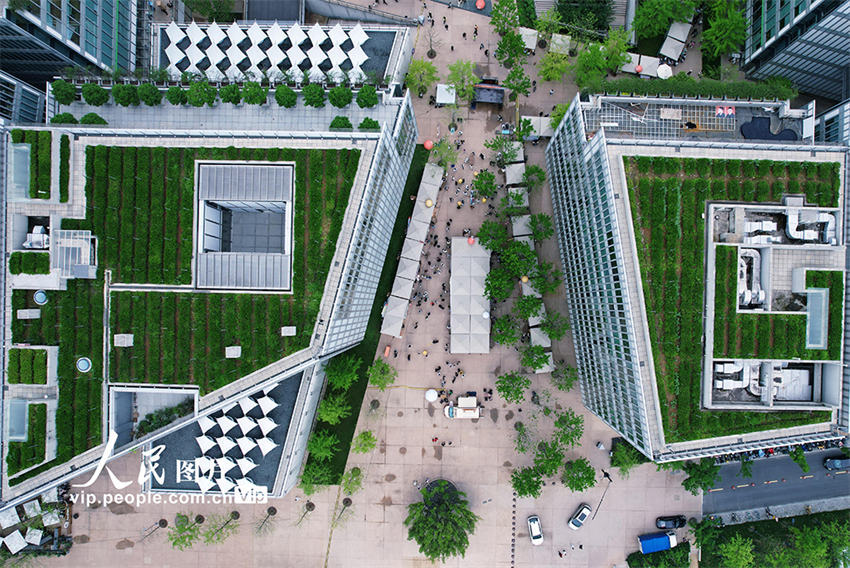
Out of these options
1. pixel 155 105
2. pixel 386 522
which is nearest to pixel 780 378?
pixel 386 522

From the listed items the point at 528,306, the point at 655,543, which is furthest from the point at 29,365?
the point at 655,543

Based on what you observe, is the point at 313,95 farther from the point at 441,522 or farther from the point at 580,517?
the point at 580,517

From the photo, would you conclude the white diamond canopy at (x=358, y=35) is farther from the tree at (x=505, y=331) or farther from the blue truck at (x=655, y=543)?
the blue truck at (x=655, y=543)

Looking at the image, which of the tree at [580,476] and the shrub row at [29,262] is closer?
the shrub row at [29,262]

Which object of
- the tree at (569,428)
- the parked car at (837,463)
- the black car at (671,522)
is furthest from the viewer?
the parked car at (837,463)

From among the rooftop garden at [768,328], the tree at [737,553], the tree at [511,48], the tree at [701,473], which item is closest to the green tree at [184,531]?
the tree at [701,473]

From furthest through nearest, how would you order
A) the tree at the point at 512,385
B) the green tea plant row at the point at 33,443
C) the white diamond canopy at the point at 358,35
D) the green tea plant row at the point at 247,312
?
the tree at the point at 512,385 < the white diamond canopy at the point at 358,35 < the green tea plant row at the point at 33,443 < the green tea plant row at the point at 247,312
